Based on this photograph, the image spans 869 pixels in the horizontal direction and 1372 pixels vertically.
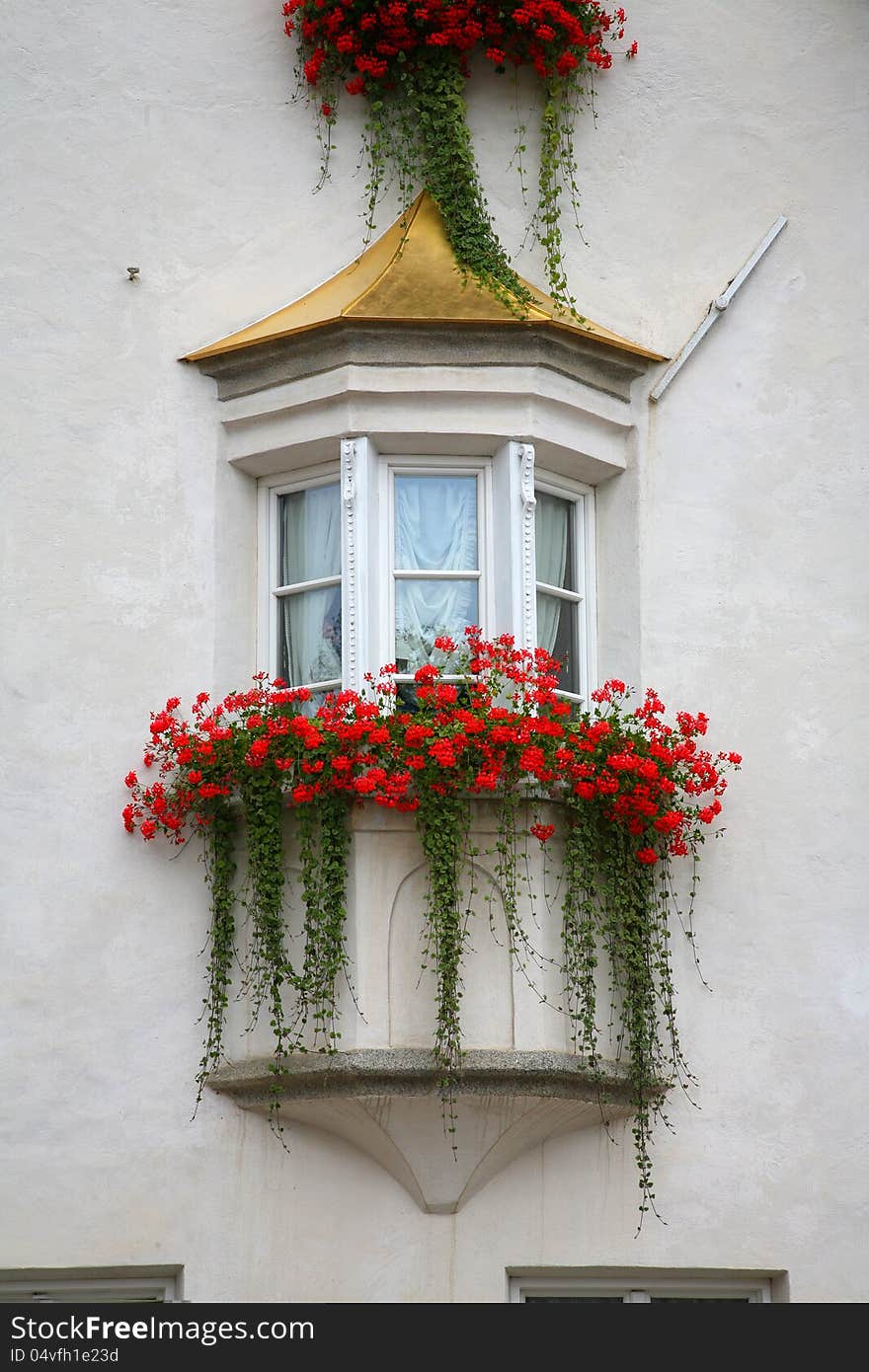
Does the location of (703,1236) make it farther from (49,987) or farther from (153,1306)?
(49,987)

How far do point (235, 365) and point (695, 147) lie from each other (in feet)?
8.24

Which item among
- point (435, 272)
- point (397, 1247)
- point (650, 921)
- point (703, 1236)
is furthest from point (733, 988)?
point (435, 272)

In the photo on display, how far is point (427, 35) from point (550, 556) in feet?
8.42

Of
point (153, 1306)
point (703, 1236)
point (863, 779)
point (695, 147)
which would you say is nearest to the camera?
point (153, 1306)

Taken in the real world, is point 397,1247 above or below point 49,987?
below

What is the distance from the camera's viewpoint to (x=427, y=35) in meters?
10.5

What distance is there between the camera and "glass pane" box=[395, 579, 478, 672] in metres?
10.0

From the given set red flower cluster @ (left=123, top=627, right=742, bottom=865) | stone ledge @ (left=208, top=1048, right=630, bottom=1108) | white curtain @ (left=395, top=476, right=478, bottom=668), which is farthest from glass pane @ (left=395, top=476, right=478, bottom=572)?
stone ledge @ (left=208, top=1048, right=630, bottom=1108)

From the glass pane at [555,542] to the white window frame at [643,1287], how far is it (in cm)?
312

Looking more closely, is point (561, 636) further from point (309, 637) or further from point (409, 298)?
point (409, 298)

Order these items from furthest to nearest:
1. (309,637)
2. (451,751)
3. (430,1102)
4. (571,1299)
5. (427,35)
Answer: (427,35)
(309,637)
(571,1299)
(430,1102)
(451,751)

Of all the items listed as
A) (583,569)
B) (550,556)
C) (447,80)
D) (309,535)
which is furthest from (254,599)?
(447,80)

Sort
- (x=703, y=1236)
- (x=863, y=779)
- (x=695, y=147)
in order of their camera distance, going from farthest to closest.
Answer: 1. (x=695, y=147)
2. (x=863, y=779)
3. (x=703, y=1236)

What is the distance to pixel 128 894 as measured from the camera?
961cm
